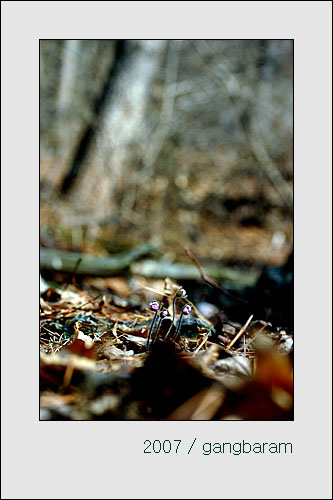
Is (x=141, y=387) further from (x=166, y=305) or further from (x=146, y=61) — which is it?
(x=146, y=61)

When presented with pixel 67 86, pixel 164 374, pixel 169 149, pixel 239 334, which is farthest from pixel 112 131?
pixel 164 374

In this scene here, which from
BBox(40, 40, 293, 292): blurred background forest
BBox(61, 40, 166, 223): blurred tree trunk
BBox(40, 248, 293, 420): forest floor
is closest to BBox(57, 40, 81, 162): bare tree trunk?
BBox(40, 40, 293, 292): blurred background forest

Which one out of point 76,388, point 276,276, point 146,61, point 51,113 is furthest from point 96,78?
point 76,388

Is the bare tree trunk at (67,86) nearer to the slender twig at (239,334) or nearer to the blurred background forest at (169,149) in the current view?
the blurred background forest at (169,149)

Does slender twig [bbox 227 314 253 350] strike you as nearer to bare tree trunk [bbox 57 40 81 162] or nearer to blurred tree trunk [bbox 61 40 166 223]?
blurred tree trunk [bbox 61 40 166 223]

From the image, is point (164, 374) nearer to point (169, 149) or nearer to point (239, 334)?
point (239, 334)

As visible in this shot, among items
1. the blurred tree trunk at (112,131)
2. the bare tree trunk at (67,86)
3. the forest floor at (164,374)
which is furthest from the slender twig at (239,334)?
the bare tree trunk at (67,86)
